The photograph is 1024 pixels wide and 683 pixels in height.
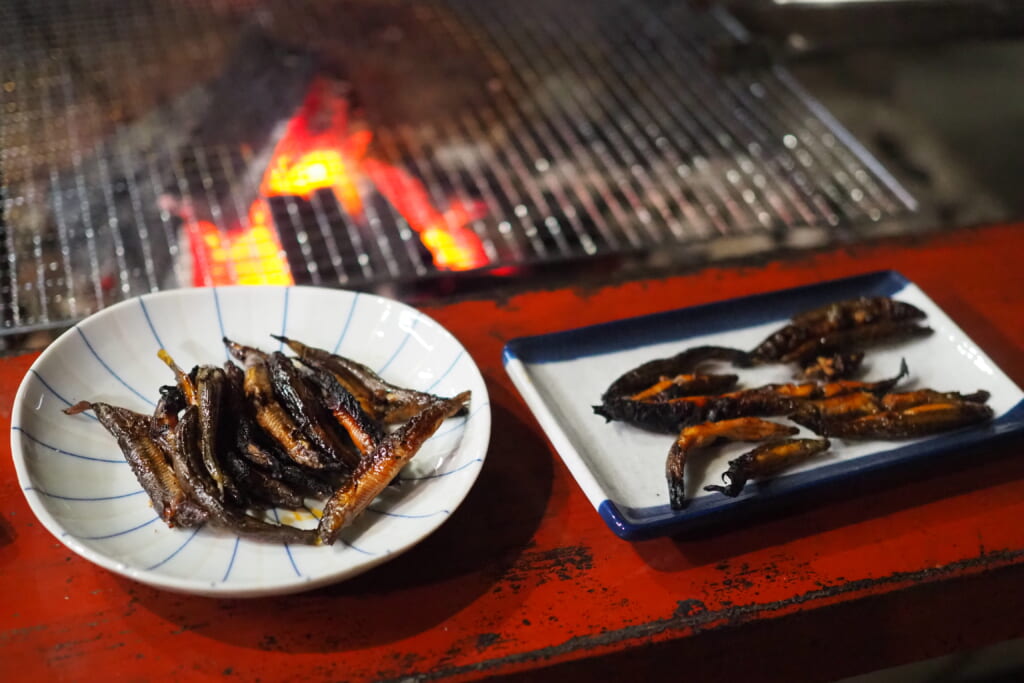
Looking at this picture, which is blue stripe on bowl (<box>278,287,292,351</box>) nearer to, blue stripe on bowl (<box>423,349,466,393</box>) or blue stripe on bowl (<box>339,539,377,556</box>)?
blue stripe on bowl (<box>423,349,466,393</box>)

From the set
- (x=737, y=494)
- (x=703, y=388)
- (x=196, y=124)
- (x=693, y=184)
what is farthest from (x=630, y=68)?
(x=737, y=494)

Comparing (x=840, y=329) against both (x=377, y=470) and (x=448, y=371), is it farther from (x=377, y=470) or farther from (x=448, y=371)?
(x=377, y=470)

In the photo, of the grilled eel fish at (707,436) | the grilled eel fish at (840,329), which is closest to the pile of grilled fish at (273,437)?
the grilled eel fish at (707,436)

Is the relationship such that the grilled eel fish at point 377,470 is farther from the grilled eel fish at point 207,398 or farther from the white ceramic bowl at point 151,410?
the grilled eel fish at point 207,398

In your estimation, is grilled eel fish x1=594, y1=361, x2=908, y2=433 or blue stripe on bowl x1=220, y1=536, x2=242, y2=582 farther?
grilled eel fish x1=594, y1=361, x2=908, y2=433

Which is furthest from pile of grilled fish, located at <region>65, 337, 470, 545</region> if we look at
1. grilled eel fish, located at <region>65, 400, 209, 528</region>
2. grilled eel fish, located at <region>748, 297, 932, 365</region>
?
grilled eel fish, located at <region>748, 297, 932, 365</region>
